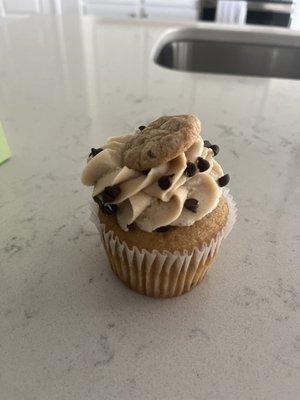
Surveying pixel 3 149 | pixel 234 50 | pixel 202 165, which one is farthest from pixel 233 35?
pixel 202 165

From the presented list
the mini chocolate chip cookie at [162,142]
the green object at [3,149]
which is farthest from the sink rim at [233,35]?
the mini chocolate chip cookie at [162,142]

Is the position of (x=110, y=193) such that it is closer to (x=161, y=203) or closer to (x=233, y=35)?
(x=161, y=203)

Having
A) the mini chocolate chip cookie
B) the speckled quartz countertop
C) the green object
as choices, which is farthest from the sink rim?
the mini chocolate chip cookie

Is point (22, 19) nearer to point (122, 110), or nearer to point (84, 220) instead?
point (122, 110)

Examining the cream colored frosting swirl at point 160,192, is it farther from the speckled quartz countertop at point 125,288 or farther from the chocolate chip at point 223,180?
the speckled quartz countertop at point 125,288

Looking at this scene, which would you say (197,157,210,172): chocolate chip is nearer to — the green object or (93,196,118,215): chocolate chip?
(93,196,118,215): chocolate chip

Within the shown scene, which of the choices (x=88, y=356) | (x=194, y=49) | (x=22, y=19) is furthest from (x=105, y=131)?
(x=22, y=19)
